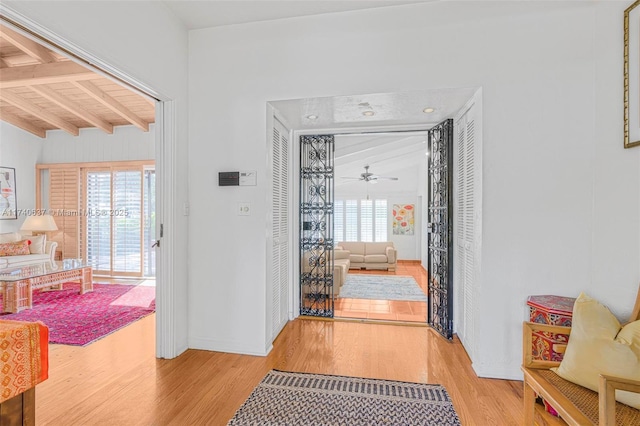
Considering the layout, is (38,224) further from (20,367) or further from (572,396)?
(572,396)

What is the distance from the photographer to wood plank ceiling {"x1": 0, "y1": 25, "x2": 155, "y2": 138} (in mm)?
4035

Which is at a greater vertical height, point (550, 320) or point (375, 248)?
point (550, 320)

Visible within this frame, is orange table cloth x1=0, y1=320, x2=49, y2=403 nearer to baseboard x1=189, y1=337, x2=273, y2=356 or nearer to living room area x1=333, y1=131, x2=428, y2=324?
baseboard x1=189, y1=337, x2=273, y2=356

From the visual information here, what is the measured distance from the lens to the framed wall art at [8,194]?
5.74 meters

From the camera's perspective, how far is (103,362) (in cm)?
254

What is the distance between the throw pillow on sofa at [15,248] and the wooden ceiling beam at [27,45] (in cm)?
292

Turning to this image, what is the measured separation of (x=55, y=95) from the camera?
4898 millimetres

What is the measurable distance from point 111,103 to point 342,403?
548cm

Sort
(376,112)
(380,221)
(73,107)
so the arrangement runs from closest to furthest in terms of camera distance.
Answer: (376,112), (73,107), (380,221)

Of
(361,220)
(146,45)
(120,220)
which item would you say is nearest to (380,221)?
(361,220)

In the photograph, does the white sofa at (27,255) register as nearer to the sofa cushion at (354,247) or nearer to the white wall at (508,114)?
the white wall at (508,114)

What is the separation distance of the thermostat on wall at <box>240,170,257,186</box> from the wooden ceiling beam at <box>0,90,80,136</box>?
16.6 feet

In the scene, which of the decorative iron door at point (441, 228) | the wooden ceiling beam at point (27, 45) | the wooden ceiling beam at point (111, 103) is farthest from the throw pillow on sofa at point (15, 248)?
the decorative iron door at point (441, 228)

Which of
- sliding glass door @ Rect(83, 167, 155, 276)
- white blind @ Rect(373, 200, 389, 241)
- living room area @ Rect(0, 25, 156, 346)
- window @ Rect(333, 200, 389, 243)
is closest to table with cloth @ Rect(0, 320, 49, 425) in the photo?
living room area @ Rect(0, 25, 156, 346)
